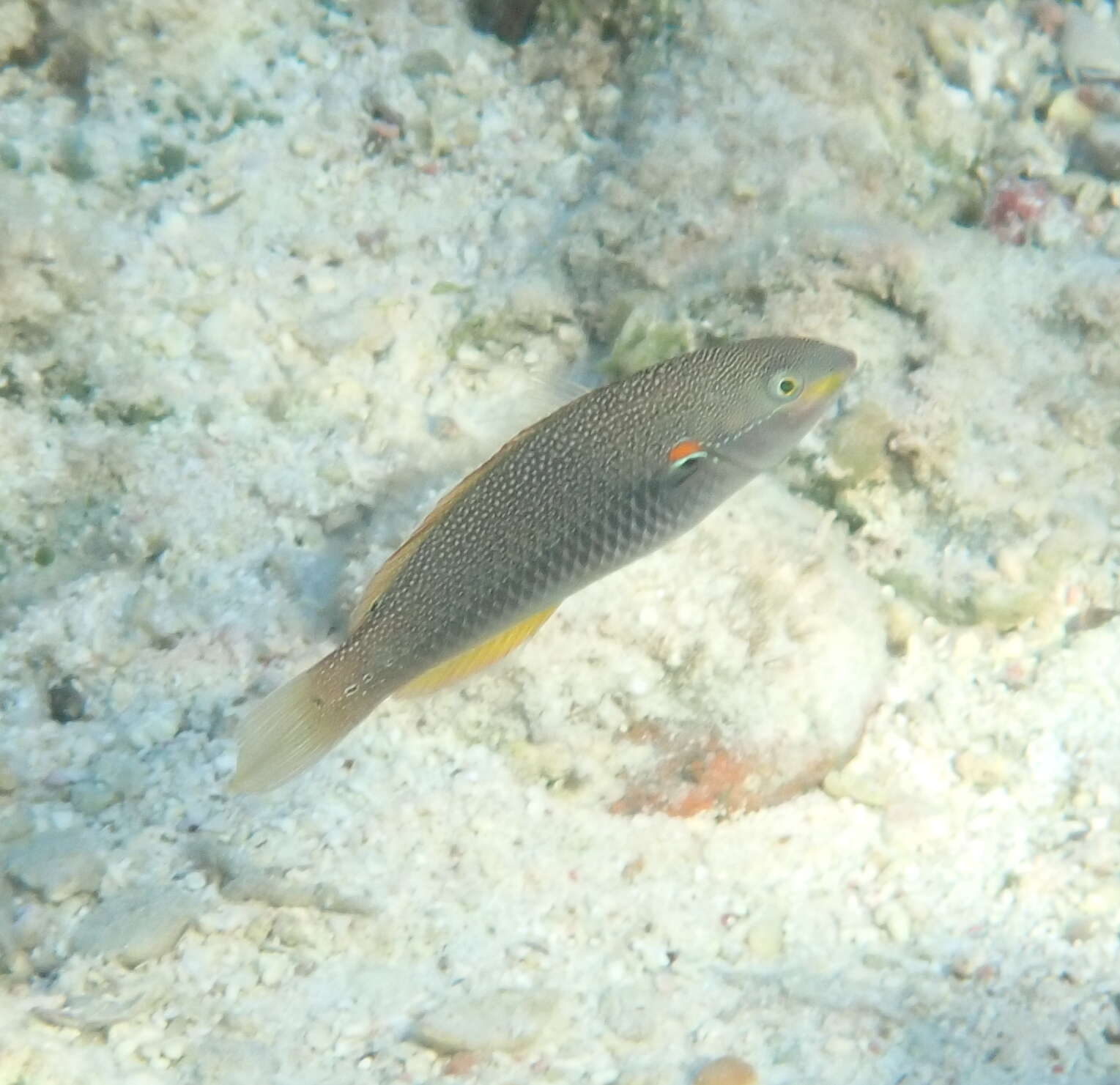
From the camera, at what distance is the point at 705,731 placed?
358 centimetres

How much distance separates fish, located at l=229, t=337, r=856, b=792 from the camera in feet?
8.33

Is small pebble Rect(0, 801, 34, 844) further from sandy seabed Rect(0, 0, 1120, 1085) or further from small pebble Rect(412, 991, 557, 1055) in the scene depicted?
small pebble Rect(412, 991, 557, 1055)

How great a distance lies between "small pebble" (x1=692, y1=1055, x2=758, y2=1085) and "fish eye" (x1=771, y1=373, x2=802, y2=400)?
6.25 ft

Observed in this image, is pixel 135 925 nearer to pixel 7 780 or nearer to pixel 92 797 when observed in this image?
pixel 92 797

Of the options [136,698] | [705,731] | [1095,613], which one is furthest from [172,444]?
[1095,613]

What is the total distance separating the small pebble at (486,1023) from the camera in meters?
2.64

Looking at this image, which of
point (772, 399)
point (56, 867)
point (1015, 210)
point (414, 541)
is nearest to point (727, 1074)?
point (414, 541)

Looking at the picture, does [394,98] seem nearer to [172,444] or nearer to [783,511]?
[172,444]

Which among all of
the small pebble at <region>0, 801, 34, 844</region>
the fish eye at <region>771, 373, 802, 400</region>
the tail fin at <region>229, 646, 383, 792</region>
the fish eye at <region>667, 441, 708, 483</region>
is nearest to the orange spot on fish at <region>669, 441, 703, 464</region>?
the fish eye at <region>667, 441, 708, 483</region>

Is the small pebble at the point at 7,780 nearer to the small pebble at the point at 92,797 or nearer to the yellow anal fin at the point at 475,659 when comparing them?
the small pebble at the point at 92,797

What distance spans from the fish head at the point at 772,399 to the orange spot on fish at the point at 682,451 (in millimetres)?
44

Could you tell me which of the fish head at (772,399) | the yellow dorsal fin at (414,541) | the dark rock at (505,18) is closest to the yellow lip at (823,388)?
the fish head at (772,399)

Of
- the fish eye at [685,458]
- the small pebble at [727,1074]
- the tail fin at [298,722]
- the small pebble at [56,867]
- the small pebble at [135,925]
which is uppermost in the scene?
the fish eye at [685,458]

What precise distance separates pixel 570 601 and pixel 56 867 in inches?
74.3
